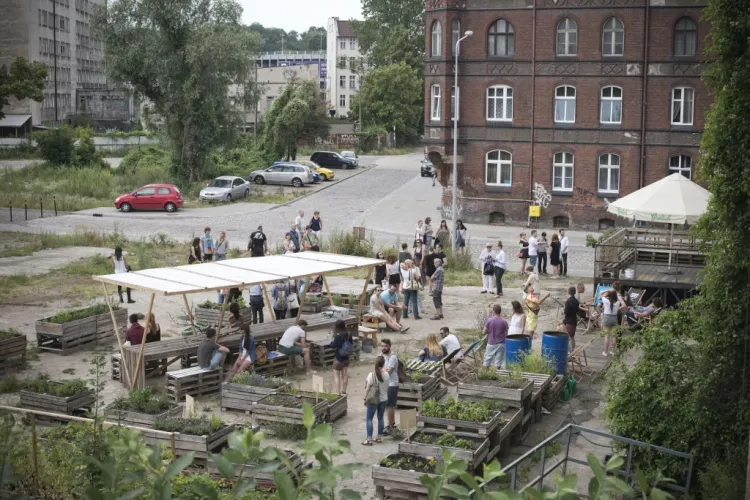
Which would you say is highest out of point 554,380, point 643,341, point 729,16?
point 729,16

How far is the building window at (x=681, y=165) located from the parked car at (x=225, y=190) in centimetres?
2082

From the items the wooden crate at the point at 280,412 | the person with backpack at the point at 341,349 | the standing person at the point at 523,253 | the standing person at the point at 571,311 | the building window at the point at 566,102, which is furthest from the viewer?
the building window at the point at 566,102

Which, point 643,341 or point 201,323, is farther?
point 201,323

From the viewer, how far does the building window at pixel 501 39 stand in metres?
43.9

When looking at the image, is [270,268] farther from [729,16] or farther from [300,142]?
[300,142]

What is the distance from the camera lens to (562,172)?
44.0 metres

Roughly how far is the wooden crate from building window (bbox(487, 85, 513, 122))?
28805 mm

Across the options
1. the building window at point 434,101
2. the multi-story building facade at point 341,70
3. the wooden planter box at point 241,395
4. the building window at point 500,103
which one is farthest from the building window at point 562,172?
the multi-story building facade at point 341,70

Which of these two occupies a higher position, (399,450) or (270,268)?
(270,268)

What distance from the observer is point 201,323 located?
2417cm

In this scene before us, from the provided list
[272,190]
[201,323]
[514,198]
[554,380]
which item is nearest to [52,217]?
[272,190]

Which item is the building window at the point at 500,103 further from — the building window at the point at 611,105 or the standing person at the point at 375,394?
the standing person at the point at 375,394

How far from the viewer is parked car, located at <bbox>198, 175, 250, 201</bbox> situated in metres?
50.3

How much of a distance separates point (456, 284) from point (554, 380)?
12.0 metres
